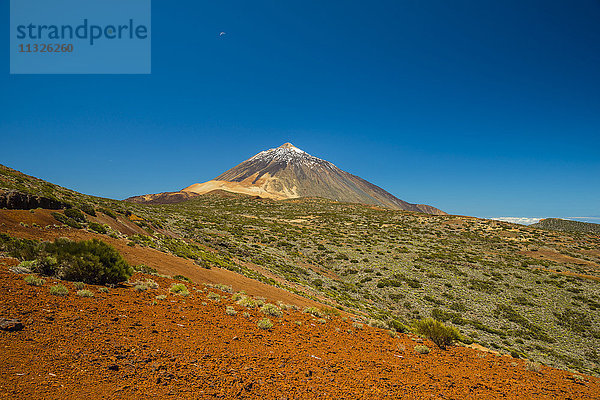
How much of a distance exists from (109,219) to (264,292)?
1593 centimetres

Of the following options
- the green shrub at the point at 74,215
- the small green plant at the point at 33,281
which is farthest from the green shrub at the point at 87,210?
the small green plant at the point at 33,281

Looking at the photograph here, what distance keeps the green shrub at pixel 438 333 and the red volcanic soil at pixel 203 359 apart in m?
0.35

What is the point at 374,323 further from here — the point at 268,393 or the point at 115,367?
the point at 115,367

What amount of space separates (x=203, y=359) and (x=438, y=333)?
350 inches

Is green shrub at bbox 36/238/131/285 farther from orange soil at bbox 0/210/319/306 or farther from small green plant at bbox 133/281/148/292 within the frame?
orange soil at bbox 0/210/319/306

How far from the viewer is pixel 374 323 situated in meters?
12.3

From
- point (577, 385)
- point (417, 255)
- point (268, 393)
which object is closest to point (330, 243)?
point (417, 255)

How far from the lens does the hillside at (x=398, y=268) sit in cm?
1525

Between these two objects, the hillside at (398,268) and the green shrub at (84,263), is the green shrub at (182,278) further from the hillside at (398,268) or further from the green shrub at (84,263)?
the green shrub at (84,263)

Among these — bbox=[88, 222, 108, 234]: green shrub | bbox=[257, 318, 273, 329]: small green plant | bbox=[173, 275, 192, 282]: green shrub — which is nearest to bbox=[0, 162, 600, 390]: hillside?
bbox=[88, 222, 108, 234]: green shrub

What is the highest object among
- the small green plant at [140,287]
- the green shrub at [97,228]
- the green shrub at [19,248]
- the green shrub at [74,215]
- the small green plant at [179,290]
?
the green shrub at [74,215]

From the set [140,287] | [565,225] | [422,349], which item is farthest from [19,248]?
[565,225]

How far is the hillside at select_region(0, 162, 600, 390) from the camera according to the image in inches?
600

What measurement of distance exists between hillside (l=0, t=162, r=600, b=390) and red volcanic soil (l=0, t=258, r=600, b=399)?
1.16m
